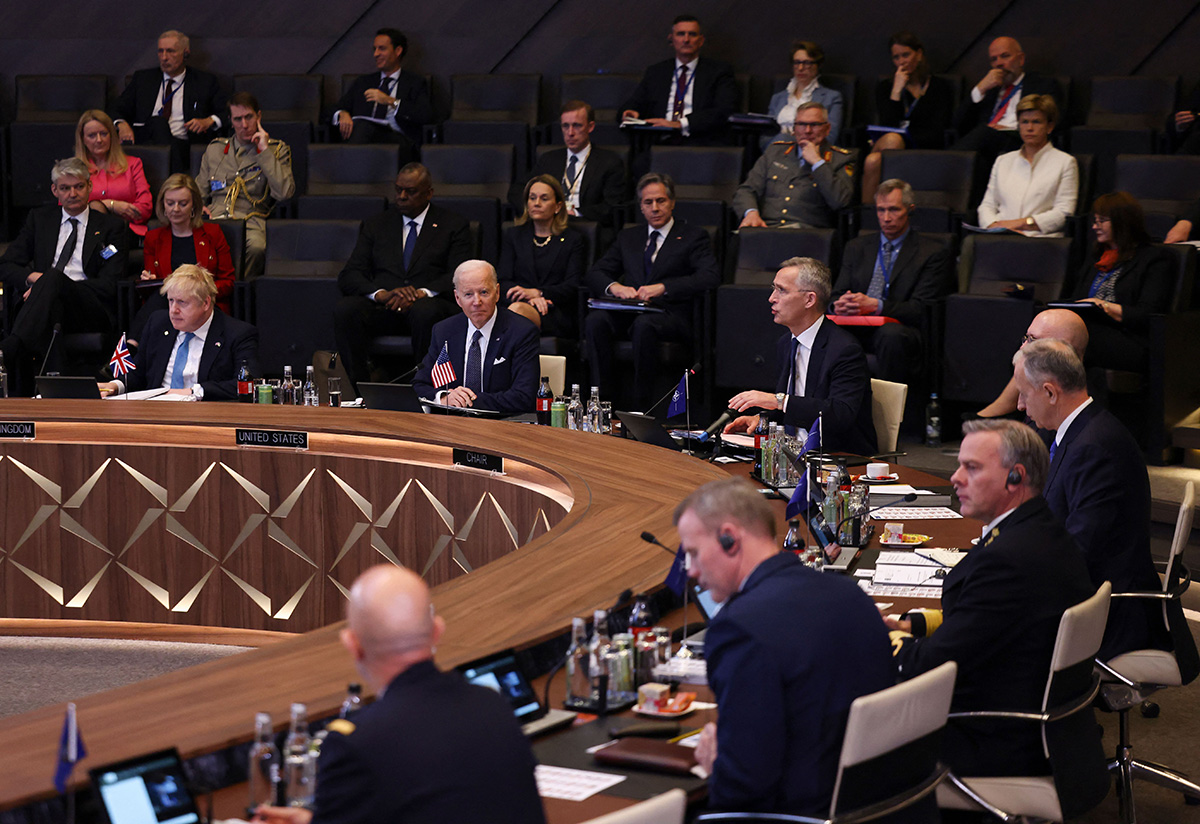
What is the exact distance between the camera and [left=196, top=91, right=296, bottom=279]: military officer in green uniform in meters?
8.55

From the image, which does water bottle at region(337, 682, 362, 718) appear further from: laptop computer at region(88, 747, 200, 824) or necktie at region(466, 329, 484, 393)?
necktie at region(466, 329, 484, 393)

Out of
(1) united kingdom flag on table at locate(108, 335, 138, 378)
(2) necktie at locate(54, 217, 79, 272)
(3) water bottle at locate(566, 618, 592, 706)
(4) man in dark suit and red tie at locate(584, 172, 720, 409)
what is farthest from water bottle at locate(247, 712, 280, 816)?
(2) necktie at locate(54, 217, 79, 272)

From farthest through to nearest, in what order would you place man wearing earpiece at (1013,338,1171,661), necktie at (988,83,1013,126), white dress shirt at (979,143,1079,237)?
1. necktie at (988,83,1013,126)
2. white dress shirt at (979,143,1079,237)
3. man wearing earpiece at (1013,338,1171,661)

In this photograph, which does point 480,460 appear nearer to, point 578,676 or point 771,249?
point 578,676

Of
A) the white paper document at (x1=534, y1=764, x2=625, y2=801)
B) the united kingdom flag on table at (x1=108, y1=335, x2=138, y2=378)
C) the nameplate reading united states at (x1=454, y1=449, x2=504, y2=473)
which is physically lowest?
the white paper document at (x1=534, y1=764, x2=625, y2=801)

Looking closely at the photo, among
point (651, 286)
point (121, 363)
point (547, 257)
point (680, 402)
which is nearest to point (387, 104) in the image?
point (547, 257)

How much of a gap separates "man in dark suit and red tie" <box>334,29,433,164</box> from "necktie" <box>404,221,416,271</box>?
1.15 m

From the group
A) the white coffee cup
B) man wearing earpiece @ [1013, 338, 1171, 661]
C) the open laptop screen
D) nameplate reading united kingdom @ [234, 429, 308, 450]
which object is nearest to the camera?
the open laptop screen

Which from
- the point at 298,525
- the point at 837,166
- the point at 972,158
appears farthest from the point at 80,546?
the point at 972,158

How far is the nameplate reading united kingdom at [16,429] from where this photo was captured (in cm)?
525

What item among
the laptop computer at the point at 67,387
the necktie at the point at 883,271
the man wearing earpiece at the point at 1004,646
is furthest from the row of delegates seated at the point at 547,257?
the man wearing earpiece at the point at 1004,646

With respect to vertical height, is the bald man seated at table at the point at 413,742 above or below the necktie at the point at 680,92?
below

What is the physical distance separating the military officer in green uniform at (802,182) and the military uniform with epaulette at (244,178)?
280cm

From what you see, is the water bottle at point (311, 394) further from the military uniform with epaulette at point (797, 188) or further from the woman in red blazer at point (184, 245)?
the military uniform with epaulette at point (797, 188)
